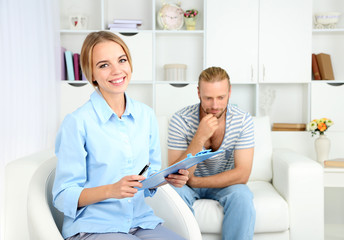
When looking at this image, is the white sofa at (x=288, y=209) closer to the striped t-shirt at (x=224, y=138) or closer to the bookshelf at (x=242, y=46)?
the striped t-shirt at (x=224, y=138)

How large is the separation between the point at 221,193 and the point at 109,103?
975 millimetres

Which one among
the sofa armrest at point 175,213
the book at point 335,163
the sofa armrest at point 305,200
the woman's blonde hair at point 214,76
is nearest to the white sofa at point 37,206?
the sofa armrest at point 175,213

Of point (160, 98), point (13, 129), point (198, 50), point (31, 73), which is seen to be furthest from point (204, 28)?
point (13, 129)

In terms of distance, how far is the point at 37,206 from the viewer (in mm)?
1217

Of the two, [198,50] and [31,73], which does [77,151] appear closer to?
[31,73]

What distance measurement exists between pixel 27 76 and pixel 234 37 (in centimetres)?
172

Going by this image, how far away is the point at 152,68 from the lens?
3381 millimetres

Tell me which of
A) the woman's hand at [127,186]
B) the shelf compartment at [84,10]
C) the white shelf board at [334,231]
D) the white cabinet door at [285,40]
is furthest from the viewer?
the shelf compartment at [84,10]

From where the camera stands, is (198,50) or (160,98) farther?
(198,50)

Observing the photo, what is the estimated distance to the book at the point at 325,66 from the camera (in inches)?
132

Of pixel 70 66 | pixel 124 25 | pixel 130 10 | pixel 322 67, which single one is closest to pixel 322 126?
pixel 322 67

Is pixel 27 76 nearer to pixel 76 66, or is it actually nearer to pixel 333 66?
pixel 76 66

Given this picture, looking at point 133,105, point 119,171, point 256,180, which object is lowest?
point 256,180

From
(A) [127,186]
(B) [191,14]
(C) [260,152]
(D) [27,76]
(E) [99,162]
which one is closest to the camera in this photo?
(A) [127,186]
